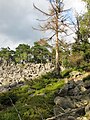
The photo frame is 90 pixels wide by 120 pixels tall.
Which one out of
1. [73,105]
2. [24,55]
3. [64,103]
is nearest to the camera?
[73,105]

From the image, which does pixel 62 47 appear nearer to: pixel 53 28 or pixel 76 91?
pixel 53 28

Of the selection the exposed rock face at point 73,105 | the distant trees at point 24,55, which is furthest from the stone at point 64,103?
the distant trees at point 24,55

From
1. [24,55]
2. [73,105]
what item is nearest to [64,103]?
[73,105]

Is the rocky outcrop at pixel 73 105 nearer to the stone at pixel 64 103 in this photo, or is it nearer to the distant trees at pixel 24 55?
the stone at pixel 64 103

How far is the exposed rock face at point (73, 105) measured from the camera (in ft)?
35.7

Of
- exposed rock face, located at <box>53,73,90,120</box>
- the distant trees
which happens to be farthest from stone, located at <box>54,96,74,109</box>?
the distant trees

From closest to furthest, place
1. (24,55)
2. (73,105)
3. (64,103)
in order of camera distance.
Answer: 1. (73,105)
2. (64,103)
3. (24,55)

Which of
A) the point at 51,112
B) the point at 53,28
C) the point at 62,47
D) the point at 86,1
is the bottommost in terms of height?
the point at 51,112

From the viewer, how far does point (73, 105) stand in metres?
12.6

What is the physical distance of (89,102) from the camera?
40.2ft

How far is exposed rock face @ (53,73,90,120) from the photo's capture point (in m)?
10.9

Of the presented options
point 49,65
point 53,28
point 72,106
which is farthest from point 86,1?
point 49,65

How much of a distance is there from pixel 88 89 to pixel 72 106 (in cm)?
284

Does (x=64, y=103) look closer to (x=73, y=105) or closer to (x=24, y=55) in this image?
(x=73, y=105)
